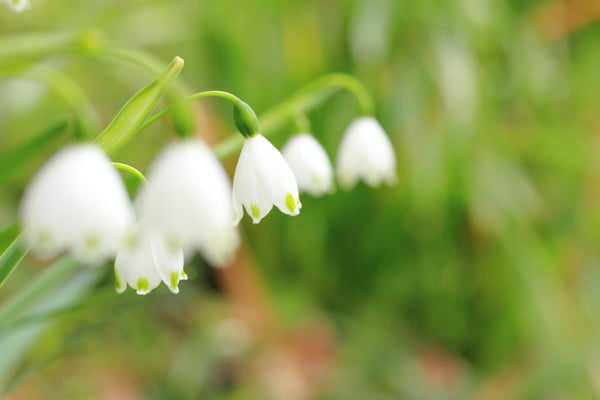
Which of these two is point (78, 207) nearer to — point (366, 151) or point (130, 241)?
point (130, 241)

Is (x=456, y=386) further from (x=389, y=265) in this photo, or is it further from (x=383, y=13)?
(x=383, y=13)

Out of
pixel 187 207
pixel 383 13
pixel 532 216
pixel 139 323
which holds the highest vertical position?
pixel 383 13

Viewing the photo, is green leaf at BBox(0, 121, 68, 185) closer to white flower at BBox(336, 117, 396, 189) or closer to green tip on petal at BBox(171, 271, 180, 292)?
green tip on petal at BBox(171, 271, 180, 292)

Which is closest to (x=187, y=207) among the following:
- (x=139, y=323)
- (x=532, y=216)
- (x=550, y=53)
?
(x=139, y=323)

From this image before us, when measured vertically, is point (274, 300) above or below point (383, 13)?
below

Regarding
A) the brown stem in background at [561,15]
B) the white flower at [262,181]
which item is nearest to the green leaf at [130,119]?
the white flower at [262,181]

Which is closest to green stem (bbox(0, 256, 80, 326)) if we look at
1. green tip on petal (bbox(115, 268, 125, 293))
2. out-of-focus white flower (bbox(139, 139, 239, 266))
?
green tip on petal (bbox(115, 268, 125, 293))

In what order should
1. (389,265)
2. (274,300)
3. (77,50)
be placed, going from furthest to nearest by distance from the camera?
1. (389,265)
2. (274,300)
3. (77,50)
